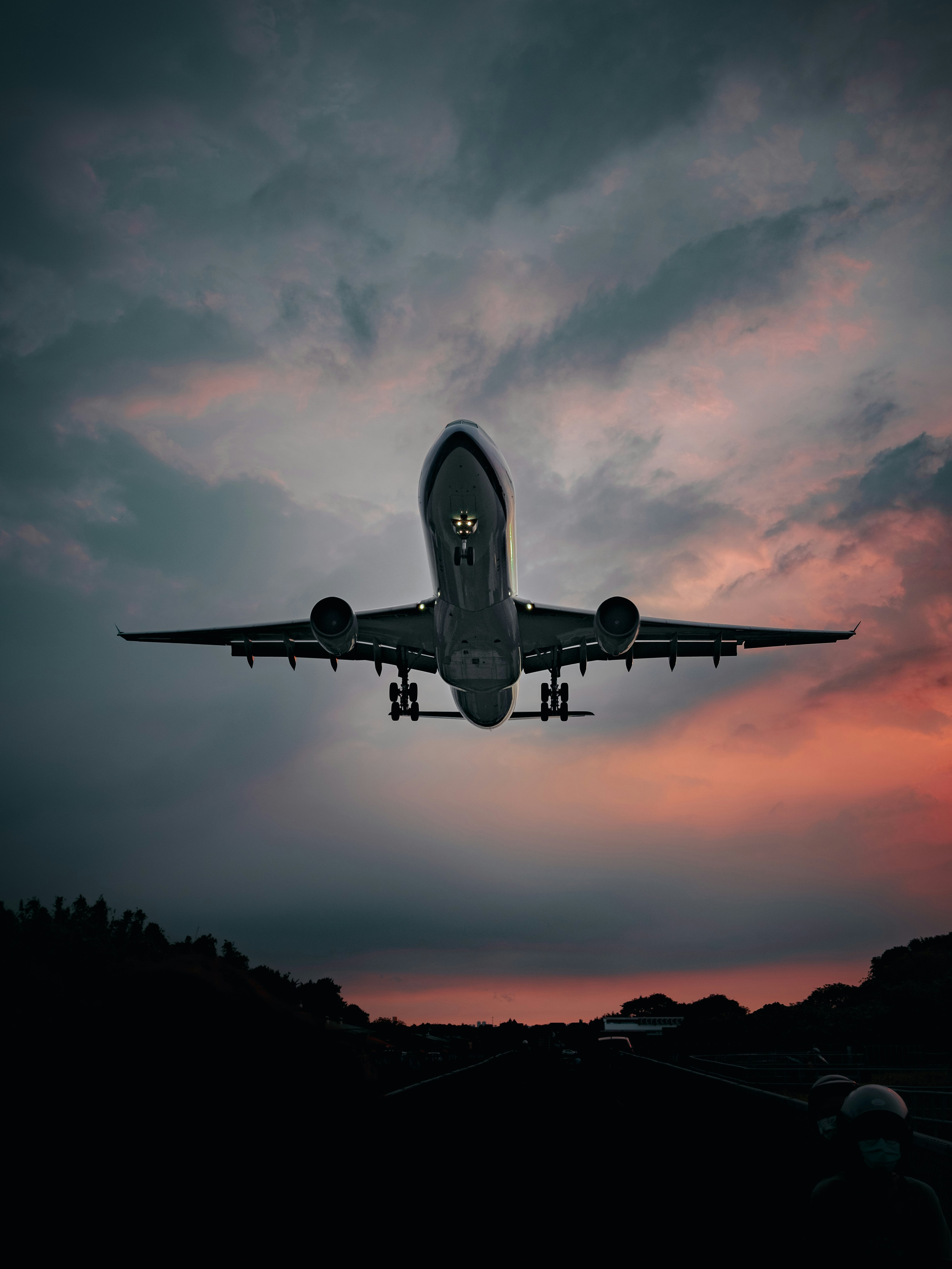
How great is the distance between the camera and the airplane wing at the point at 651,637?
2936cm

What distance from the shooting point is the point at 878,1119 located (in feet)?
11.1

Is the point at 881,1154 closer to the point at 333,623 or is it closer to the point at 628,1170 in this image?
the point at 628,1170

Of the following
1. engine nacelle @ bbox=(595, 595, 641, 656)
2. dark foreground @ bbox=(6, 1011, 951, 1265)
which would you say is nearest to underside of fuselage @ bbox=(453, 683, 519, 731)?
engine nacelle @ bbox=(595, 595, 641, 656)

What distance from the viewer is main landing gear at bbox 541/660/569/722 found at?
32875mm

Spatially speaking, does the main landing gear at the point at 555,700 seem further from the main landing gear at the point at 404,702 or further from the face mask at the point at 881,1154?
the face mask at the point at 881,1154

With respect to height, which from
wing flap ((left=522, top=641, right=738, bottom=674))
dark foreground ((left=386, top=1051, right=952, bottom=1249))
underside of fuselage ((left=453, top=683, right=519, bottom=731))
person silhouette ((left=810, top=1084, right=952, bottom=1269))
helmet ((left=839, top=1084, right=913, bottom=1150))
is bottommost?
dark foreground ((left=386, top=1051, right=952, bottom=1249))

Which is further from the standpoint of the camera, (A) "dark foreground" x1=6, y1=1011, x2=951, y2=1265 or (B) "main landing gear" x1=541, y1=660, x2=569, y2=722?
(B) "main landing gear" x1=541, y1=660, x2=569, y2=722

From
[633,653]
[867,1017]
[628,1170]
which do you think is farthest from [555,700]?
[867,1017]

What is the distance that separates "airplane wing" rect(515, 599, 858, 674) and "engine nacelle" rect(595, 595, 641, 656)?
2074mm

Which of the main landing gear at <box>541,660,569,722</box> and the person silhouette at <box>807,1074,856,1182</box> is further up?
the main landing gear at <box>541,660,569,722</box>

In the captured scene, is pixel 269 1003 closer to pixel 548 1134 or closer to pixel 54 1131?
pixel 54 1131

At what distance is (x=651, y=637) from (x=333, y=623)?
11.8 m

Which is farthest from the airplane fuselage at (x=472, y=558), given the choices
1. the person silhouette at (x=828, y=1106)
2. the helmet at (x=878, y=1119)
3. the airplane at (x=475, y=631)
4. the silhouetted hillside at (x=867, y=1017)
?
the silhouetted hillside at (x=867, y=1017)

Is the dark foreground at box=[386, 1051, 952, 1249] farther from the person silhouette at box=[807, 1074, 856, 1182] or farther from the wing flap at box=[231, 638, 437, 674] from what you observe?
the wing flap at box=[231, 638, 437, 674]
